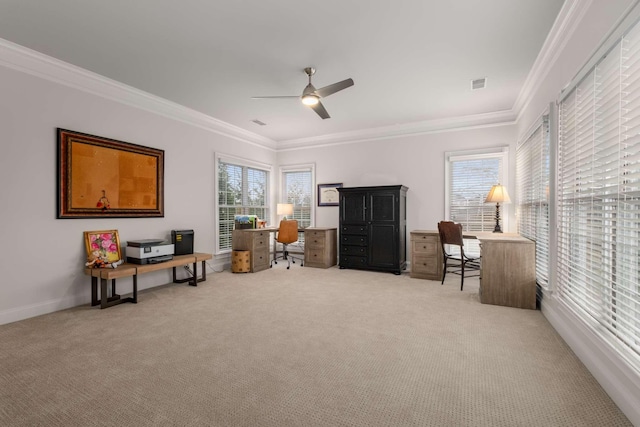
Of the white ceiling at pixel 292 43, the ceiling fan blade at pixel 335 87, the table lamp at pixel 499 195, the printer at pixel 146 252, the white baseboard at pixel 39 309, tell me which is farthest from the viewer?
the table lamp at pixel 499 195

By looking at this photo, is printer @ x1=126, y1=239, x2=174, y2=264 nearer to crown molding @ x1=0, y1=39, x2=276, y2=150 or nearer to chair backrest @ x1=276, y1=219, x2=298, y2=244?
crown molding @ x1=0, y1=39, x2=276, y2=150

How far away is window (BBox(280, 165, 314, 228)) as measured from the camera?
268 inches

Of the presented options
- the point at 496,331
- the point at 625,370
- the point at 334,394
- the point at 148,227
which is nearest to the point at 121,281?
the point at 148,227

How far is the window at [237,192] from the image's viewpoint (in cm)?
569

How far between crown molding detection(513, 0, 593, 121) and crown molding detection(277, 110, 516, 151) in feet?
3.07

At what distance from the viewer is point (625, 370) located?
1.65 m

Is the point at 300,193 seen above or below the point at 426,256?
above

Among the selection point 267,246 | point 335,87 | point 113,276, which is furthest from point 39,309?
point 335,87

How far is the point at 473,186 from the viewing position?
208 inches

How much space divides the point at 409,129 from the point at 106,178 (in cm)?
499

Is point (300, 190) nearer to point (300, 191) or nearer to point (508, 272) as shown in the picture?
point (300, 191)

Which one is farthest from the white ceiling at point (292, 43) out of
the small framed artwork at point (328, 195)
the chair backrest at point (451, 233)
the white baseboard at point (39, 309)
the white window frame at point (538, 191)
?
the white baseboard at point (39, 309)

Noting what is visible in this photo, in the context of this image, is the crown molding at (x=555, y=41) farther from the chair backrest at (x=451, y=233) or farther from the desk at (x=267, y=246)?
the desk at (x=267, y=246)

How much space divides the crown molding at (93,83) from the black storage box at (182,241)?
1827 millimetres
